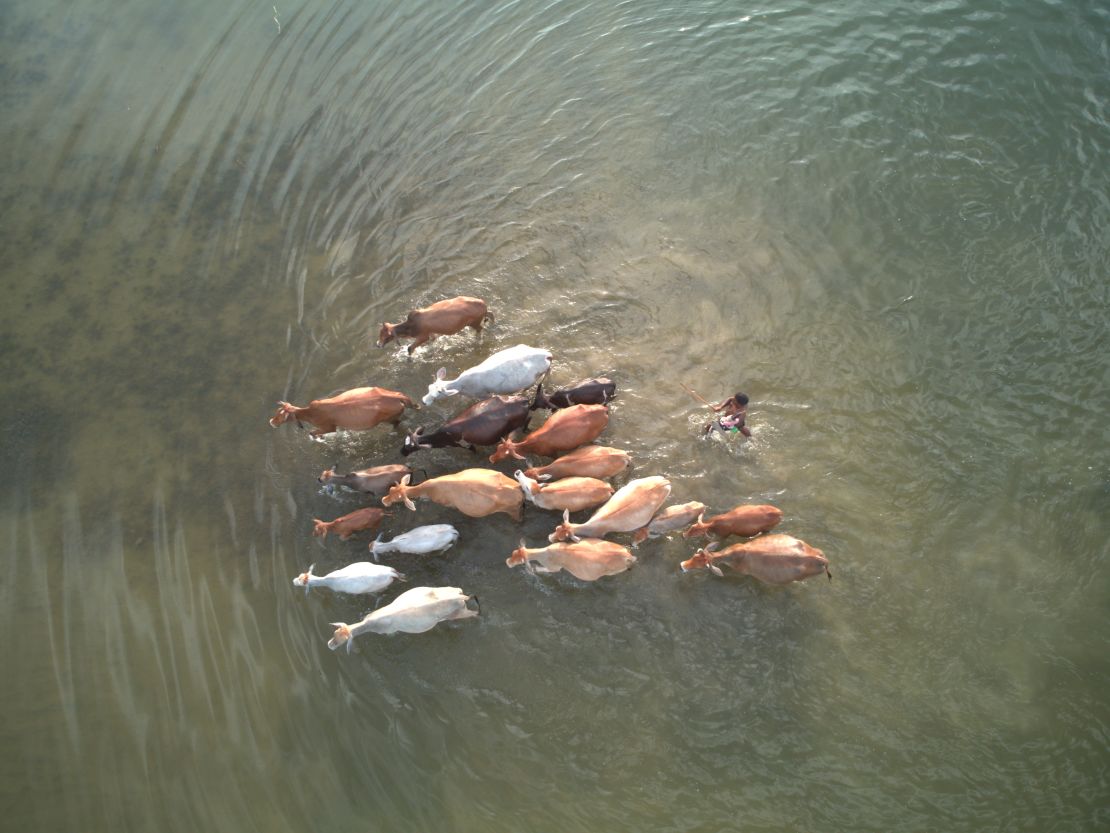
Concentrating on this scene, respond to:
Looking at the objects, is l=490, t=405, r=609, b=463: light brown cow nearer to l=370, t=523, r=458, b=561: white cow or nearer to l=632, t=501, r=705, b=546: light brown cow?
l=370, t=523, r=458, b=561: white cow

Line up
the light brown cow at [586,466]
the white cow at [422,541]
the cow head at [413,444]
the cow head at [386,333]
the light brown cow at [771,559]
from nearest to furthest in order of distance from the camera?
1. the light brown cow at [771,559]
2. the white cow at [422,541]
3. the light brown cow at [586,466]
4. the cow head at [413,444]
5. the cow head at [386,333]

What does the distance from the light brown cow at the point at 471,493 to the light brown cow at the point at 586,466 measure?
0.95ft

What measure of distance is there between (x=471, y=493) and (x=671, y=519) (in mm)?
1850

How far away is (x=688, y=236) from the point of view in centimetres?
976

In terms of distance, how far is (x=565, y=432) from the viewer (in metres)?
8.07

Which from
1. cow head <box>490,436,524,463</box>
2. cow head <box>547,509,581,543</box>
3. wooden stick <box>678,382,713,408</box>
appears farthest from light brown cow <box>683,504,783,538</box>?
cow head <box>490,436,524,463</box>

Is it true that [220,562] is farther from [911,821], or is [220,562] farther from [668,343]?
[911,821]

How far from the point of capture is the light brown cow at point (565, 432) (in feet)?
26.5

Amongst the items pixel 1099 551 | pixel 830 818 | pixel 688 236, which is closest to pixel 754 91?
pixel 688 236

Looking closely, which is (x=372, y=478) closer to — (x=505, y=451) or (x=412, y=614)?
(x=505, y=451)

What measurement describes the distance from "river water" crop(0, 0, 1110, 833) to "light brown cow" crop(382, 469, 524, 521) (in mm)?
333

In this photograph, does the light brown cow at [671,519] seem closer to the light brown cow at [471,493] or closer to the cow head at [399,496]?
the light brown cow at [471,493]

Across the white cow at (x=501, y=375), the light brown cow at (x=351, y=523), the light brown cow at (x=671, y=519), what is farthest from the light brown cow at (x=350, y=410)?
the light brown cow at (x=671, y=519)

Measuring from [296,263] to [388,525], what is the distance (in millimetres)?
3526
